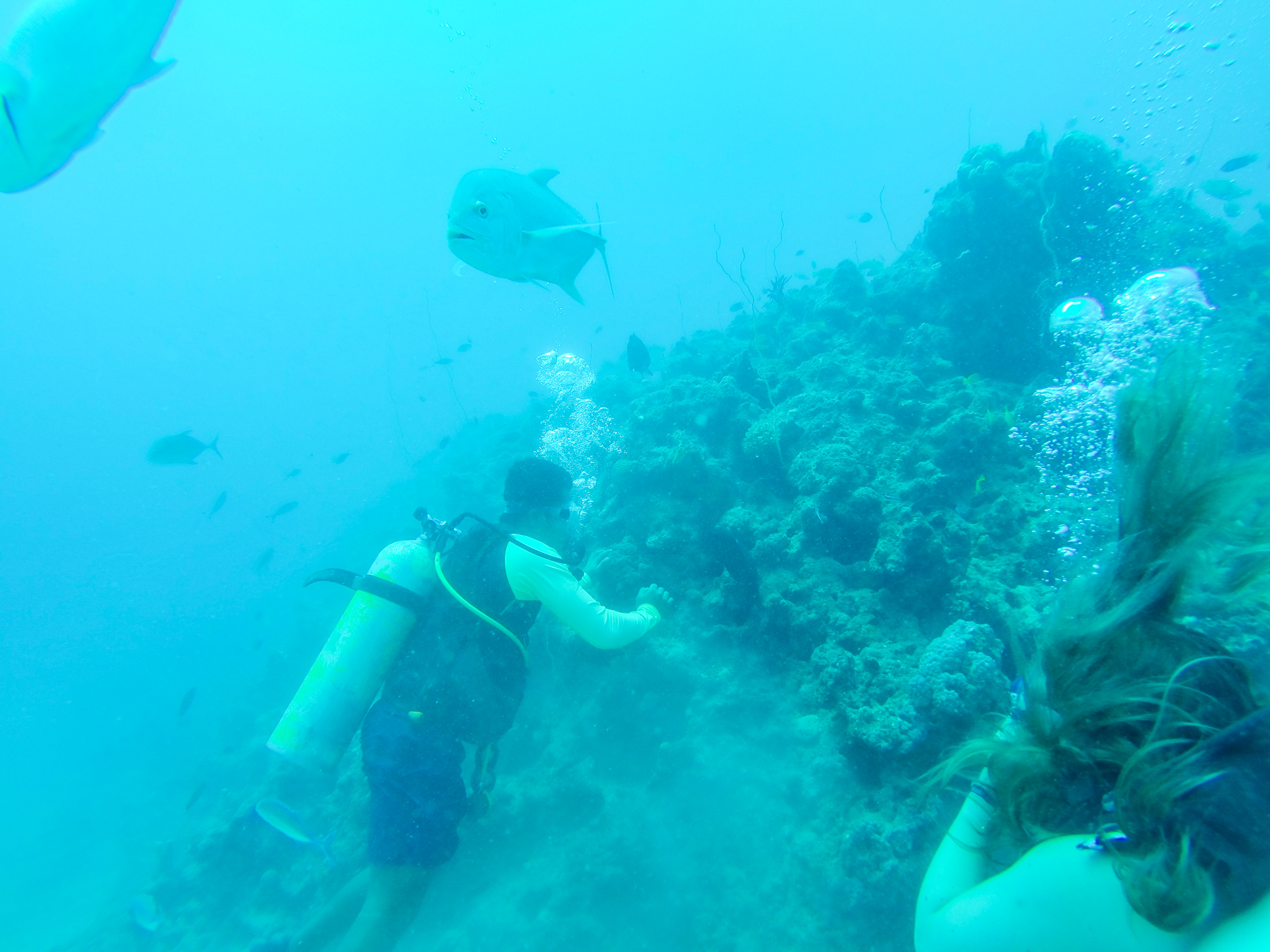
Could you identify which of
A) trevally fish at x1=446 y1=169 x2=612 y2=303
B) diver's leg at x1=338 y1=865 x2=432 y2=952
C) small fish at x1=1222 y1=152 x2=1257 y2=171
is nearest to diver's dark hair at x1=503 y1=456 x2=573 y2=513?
trevally fish at x1=446 y1=169 x2=612 y2=303

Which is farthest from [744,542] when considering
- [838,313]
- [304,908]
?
[304,908]

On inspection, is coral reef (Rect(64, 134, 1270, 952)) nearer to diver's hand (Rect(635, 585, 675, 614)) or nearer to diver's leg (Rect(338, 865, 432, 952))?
diver's hand (Rect(635, 585, 675, 614))

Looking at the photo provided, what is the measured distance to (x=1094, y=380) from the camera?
769cm

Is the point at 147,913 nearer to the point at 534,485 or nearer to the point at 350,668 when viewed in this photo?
the point at 350,668

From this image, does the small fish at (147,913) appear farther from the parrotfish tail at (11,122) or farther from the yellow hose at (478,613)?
the parrotfish tail at (11,122)

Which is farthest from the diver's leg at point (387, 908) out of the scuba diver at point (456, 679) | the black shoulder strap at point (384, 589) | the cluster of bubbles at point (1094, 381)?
the cluster of bubbles at point (1094, 381)

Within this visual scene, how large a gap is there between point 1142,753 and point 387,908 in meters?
4.76

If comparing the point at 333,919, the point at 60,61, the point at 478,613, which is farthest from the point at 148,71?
the point at 333,919

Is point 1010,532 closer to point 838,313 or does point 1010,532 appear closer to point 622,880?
point 622,880

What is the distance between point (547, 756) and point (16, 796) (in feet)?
135

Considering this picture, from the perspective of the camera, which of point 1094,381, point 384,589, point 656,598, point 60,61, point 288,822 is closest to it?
point 60,61

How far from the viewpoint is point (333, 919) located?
→ 4586 mm

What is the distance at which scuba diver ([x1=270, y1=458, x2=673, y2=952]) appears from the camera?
12.8 ft

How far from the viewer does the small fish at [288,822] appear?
6.71 meters
